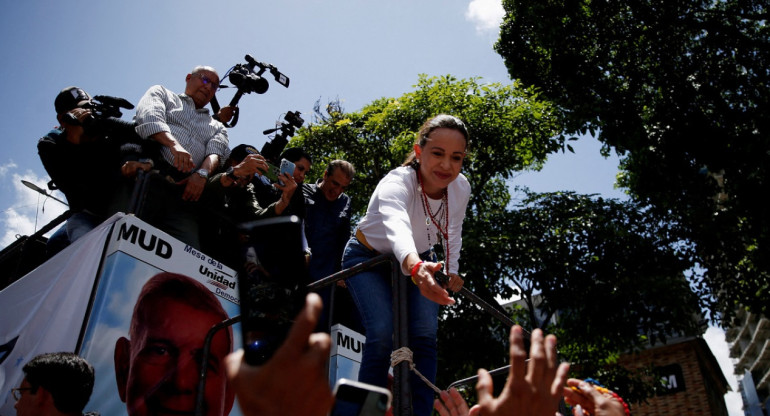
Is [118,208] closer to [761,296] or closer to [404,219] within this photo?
[404,219]

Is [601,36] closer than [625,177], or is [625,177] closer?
[601,36]

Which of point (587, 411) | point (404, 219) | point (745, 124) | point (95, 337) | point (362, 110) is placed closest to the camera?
point (587, 411)

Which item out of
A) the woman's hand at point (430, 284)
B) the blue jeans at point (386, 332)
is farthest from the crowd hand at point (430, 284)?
the blue jeans at point (386, 332)

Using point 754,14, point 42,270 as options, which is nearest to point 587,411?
point 42,270

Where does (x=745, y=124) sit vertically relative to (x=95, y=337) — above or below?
above

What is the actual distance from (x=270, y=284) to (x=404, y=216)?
2.79 ft

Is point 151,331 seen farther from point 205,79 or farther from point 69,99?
point 205,79

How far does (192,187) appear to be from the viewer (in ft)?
11.3

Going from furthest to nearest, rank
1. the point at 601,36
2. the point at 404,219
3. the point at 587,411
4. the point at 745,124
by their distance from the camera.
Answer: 1. the point at 601,36
2. the point at 745,124
3. the point at 404,219
4. the point at 587,411

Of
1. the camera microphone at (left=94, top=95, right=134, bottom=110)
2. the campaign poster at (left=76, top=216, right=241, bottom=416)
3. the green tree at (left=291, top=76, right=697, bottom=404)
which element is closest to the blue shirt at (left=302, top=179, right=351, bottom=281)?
the campaign poster at (left=76, top=216, right=241, bottom=416)

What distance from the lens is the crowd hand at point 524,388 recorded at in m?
1.06

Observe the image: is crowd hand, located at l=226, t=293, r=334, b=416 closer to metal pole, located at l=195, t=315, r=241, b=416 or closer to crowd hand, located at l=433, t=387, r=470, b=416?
crowd hand, located at l=433, t=387, r=470, b=416

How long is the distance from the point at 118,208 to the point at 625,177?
1413 cm

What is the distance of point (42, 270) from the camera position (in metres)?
3.24
